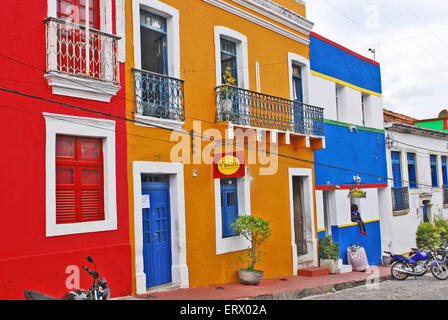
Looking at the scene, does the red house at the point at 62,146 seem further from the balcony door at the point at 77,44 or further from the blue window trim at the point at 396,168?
the blue window trim at the point at 396,168

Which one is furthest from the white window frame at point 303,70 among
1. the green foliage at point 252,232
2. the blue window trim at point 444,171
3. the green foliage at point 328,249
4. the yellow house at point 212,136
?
the blue window trim at point 444,171

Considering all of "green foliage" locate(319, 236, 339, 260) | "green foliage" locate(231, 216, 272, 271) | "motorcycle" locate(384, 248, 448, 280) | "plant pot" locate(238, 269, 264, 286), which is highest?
"green foliage" locate(231, 216, 272, 271)

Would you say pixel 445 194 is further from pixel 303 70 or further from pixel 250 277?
pixel 250 277

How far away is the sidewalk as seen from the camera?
9094 mm

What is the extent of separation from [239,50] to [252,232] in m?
4.99

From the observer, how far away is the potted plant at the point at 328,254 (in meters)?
13.9

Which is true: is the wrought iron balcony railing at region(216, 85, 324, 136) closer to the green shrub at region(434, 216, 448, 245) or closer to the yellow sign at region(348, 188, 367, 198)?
the yellow sign at region(348, 188, 367, 198)

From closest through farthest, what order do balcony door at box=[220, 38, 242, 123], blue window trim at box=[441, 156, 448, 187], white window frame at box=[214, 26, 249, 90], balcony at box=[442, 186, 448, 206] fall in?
balcony door at box=[220, 38, 242, 123] < white window frame at box=[214, 26, 249, 90] < balcony at box=[442, 186, 448, 206] < blue window trim at box=[441, 156, 448, 187]

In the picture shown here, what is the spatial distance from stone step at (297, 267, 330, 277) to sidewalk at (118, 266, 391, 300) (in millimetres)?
202

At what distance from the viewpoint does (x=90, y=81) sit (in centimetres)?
822

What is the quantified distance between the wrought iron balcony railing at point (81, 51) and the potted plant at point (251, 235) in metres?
4.54

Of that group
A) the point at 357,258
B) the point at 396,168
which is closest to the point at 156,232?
the point at 357,258

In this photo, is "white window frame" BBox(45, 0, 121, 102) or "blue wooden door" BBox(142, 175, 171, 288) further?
"blue wooden door" BBox(142, 175, 171, 288)

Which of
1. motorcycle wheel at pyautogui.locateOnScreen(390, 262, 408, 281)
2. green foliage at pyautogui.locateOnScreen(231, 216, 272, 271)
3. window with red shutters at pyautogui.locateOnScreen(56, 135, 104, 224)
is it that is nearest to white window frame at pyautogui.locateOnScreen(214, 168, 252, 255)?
green foliage at pyautogui.locateOnScreen(231, 216, 272, 271)
